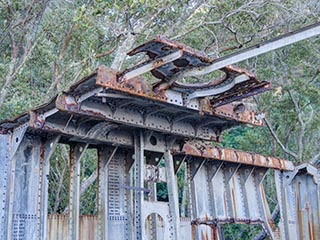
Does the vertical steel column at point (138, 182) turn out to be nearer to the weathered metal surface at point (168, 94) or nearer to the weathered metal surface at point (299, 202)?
the weathered metal surface at point (168, 94)

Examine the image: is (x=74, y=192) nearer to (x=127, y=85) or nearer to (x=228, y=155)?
(x=127, y=85)

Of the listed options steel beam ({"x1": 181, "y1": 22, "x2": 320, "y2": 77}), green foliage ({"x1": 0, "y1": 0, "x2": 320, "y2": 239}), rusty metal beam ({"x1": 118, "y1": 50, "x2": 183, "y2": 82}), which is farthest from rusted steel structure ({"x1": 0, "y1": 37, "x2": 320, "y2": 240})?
green foliage ({"x1": 0, "y1": 0, "x2": 320, "y2": 239})

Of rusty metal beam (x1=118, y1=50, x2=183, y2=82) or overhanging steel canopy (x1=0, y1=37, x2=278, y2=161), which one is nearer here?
rusty metal beam (x1=118, y1=50, x2=183, y2=82)

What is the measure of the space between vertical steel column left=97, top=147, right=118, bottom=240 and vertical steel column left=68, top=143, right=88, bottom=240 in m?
0.64

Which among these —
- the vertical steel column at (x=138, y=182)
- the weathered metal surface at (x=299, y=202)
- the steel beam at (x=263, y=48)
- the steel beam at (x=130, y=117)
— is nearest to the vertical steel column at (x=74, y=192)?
the vertical steel column at (x=138, y=182)

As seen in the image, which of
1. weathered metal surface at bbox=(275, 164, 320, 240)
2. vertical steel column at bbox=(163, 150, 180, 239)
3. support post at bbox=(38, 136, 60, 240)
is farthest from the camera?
weathered metal surface at bbox=(275, 164, 320, 240)

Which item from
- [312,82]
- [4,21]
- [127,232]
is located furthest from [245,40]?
[127,232]

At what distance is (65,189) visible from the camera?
2194cm

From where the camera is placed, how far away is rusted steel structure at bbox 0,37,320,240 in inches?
314

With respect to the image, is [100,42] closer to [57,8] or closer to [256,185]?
[57,8]

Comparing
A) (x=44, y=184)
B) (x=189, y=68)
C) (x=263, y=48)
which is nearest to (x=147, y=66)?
(x=189, y=68)

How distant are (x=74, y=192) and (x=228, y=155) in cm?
422

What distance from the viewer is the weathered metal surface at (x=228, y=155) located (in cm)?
1107

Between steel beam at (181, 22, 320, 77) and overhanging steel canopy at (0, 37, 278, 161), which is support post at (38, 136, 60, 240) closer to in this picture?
overhanging steel canopy at (0, 37, 278, 161)
